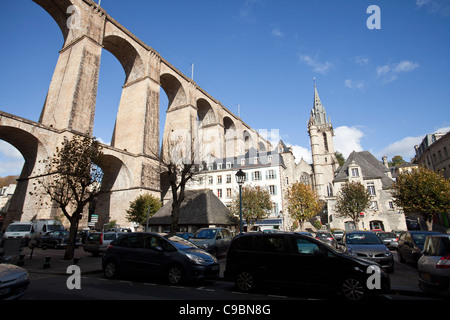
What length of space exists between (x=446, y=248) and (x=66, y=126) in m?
28.6

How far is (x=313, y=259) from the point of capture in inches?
213

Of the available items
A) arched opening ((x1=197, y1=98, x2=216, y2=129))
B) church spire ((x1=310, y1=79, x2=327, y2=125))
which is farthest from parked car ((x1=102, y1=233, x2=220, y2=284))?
church spire ((x1=310, y1=79, x2=327, y2=125))

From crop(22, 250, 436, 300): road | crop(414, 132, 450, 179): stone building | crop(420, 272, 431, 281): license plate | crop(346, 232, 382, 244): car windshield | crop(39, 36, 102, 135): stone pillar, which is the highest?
crop(39, 36, 102, 135): stone pillar

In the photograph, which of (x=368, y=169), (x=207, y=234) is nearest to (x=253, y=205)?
(x=207, y=234)

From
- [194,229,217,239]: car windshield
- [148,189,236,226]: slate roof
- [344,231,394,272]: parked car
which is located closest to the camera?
[344,231,394,272]: parked car

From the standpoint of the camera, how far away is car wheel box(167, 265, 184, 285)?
261 inches

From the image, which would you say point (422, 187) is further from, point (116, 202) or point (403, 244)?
point (116, 202)

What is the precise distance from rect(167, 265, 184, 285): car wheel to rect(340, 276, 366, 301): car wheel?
4100 mm

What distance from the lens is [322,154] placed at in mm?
53062

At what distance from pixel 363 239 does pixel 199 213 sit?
16.9 meters

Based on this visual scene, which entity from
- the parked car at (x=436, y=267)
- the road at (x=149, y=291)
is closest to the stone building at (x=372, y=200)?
the parked car at (x=436, y=267)

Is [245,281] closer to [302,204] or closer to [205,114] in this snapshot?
[302,204]

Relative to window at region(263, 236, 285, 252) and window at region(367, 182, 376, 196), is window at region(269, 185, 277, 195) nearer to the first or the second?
window at region(367, 182, 376, 196)

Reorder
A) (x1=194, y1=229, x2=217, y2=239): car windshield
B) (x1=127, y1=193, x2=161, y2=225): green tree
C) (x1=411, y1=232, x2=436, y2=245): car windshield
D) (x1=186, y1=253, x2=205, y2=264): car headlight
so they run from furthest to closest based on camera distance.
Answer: (x1=127, y1=193, x2=161, y2=225): green tree
(x1=194, y1=229, x2=217, y2=239): car windshield
(x1=411, y1=232, x2=436, y2=245): car windshield
(x1=186, y1=253, x2=205, y2=264): car headlight
